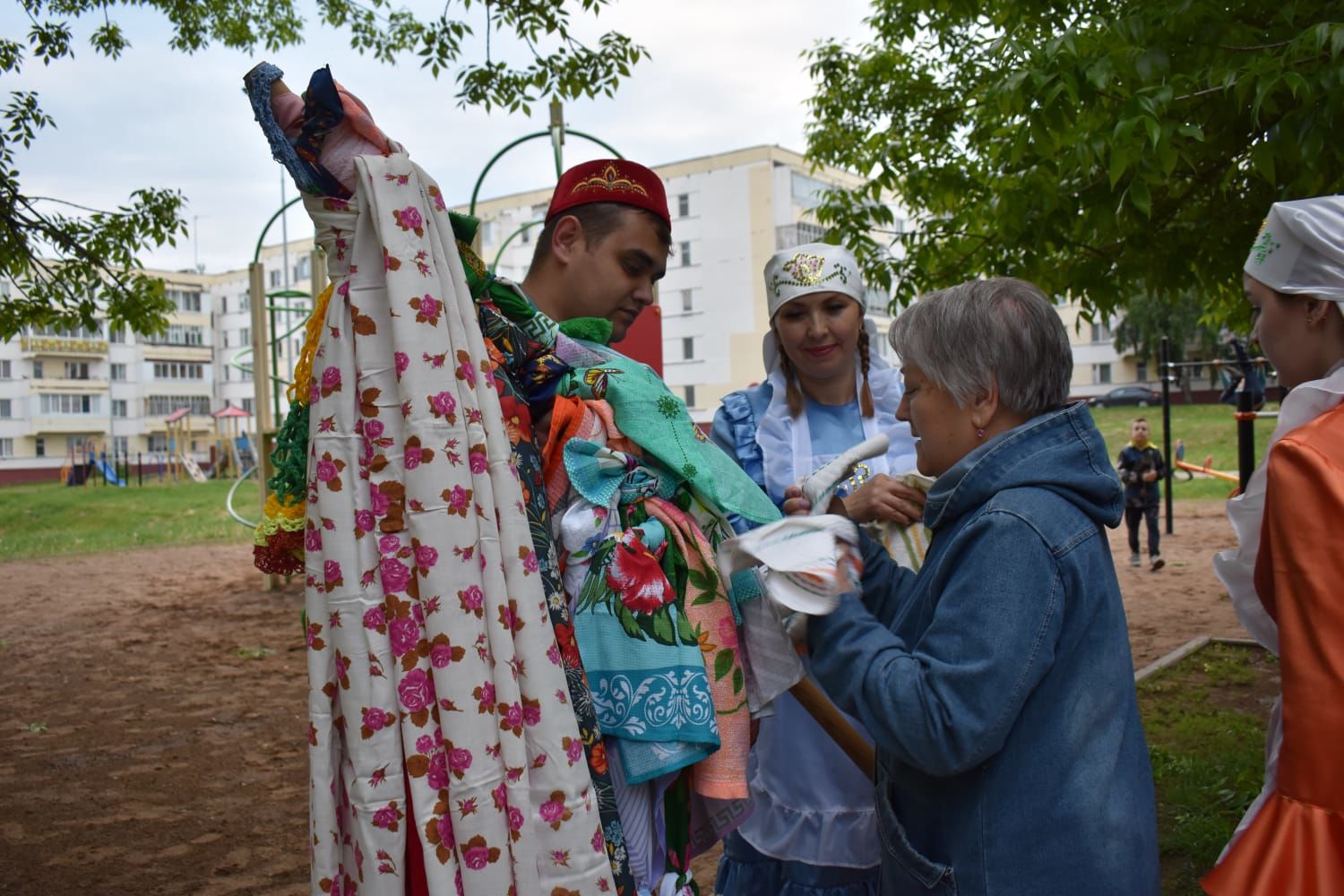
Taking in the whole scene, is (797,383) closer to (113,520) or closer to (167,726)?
(167,726)

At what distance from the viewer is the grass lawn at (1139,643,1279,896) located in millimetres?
3926

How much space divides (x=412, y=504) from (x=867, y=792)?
1.47 meters

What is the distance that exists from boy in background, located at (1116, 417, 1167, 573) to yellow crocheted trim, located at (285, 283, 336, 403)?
419 inches

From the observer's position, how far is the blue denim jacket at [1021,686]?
1.50 meters

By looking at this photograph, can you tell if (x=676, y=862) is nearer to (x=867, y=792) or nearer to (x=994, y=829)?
(x=994, y=829)

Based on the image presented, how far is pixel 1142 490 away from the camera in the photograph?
36.7ft

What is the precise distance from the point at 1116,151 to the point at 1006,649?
2.08 meters

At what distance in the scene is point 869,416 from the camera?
2801mm

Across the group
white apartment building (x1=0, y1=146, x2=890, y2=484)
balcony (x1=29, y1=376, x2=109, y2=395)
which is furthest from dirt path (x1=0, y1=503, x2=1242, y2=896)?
balcony (x1=29, y1=376, x2=109, y2=395)

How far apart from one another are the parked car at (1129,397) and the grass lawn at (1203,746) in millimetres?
40461

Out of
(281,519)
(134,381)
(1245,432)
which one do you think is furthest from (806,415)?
(134,381)

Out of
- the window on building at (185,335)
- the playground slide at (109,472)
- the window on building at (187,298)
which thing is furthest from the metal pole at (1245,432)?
the window on building at (187,298)

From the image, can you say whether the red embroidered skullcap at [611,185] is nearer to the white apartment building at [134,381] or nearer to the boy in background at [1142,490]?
the boy in background at [1142,490]

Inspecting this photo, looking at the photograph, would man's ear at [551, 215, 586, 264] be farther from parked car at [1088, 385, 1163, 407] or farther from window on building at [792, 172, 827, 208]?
parked car at [1088, 385, 1163, 407]
